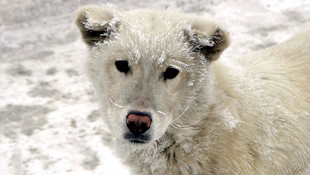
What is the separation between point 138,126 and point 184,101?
469 millimetres

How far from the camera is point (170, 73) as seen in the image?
118 inches

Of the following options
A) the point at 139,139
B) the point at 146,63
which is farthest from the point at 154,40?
the point at 139,139

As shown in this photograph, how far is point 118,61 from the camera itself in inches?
119

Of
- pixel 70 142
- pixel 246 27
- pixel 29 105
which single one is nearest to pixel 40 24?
pixel 29 105

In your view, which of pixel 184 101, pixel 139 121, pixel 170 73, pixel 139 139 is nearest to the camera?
pixel 139 121

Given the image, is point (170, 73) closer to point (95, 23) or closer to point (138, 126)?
point (138, 126)

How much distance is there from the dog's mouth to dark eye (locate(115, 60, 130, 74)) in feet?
1.14

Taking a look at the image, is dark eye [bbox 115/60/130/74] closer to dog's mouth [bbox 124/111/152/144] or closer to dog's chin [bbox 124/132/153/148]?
dog's mouth [bbox 124/111/152/144]

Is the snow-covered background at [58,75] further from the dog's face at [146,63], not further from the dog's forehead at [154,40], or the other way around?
the dog's forehead at [154,40]

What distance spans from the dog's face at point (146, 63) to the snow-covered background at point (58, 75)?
1.21 feet

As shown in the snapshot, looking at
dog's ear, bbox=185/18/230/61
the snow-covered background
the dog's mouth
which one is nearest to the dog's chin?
the dog's mouth

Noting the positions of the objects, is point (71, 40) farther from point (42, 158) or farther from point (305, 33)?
point (305, 33)

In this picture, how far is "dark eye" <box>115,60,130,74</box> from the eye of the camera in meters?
2.99

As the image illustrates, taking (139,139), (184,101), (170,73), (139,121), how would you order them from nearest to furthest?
1. (139,121)
2. (139,139)
3. (170,73)
4. (184,101)
